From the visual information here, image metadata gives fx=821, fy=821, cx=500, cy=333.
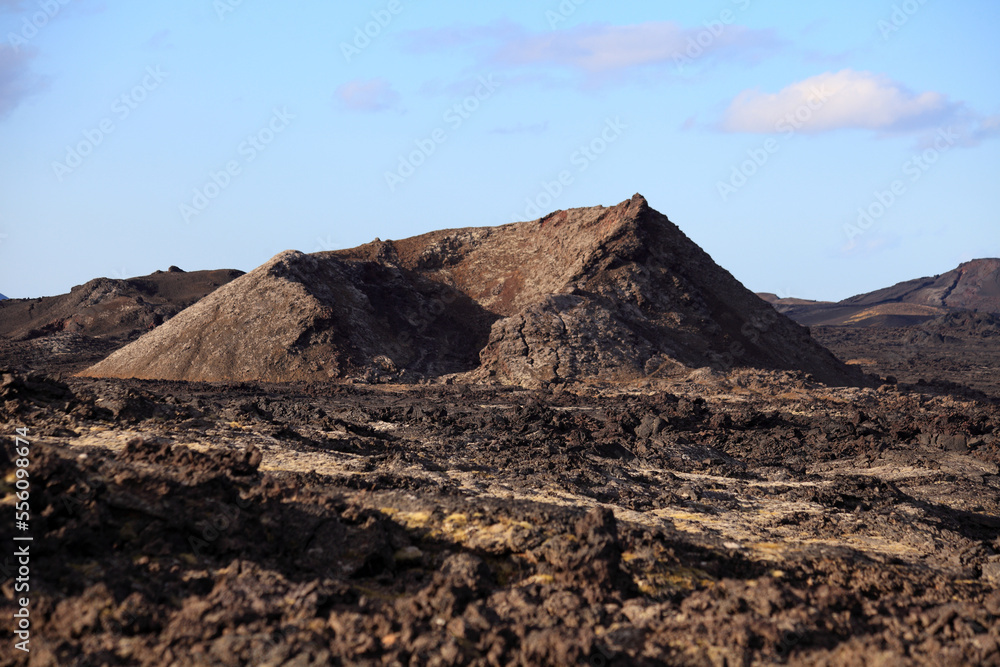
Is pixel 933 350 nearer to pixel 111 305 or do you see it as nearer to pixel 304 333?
pixel 304 333

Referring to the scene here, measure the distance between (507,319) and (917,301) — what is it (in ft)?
273

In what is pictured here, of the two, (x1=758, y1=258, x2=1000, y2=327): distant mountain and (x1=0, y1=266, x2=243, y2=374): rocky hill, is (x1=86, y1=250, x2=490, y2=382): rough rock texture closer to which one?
(x1=0, y1=266, x2=243, y2=374): rocky hill

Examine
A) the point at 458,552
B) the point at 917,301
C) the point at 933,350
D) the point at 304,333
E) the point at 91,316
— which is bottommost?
the point at 458,552

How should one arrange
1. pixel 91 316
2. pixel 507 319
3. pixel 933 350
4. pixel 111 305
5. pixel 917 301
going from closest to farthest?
pixel 507 319 → pixel 91 316 → pixel 111 305 → pixel 933 350 → pixel 917 301

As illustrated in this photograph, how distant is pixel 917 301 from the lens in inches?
3907

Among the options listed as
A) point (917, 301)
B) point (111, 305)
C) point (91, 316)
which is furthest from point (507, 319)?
point (917, 301)

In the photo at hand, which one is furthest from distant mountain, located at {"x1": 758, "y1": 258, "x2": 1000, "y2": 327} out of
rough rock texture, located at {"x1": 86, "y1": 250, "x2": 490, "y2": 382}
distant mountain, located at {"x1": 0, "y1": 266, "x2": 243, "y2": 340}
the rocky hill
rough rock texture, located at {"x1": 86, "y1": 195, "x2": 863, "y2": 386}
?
the rocky hill

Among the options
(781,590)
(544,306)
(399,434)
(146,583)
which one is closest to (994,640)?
(781,590)

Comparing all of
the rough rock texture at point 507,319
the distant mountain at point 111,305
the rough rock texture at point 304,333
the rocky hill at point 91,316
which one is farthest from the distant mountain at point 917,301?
the rocky hill at point 91,316

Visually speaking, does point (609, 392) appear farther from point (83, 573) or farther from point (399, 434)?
point (83, 573)

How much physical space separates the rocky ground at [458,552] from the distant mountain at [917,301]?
7706 cm

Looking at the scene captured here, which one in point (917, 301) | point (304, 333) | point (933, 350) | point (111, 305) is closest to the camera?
point (304, 333)

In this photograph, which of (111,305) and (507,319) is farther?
(111,305)

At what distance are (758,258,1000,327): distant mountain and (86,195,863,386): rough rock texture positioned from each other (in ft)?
176
